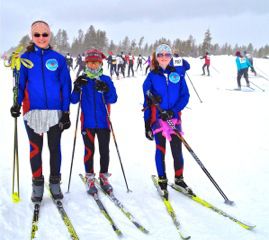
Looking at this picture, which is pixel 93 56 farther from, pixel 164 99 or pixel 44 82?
pixel 164 99

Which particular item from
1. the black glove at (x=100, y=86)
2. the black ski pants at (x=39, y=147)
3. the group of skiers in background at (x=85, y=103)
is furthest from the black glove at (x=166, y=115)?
the black ski pants at (x=39, y=147)

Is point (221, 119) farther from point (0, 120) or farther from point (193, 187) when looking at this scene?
point (0, 120)

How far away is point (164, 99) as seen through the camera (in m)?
4.52

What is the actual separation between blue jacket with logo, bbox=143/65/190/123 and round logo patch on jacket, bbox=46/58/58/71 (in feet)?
4.38

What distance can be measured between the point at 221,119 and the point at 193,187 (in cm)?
579

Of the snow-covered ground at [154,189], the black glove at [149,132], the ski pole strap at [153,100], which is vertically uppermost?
the ski pole strap at [153,100]

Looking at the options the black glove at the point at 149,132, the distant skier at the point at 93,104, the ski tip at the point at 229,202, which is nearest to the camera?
the ski tip at the point at 229,202

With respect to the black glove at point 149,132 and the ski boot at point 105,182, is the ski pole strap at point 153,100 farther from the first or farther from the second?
the ski boot at point 105,182

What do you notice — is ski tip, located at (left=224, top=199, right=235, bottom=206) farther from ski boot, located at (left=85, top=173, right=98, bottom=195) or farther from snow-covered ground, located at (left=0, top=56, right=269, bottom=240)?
ski boot, located at (left=85, top=173, right=98, bottom=195)

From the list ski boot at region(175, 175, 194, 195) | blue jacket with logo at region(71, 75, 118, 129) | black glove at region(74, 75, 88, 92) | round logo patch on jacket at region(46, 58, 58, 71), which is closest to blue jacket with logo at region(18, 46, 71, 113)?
round logo patch on jacket at region(46, 58, 58, 71)

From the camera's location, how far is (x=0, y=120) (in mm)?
9719

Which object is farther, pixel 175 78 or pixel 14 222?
pixel 175 78

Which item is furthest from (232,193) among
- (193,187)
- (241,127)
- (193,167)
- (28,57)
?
(241,127)

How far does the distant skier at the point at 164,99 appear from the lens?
4504 mm
